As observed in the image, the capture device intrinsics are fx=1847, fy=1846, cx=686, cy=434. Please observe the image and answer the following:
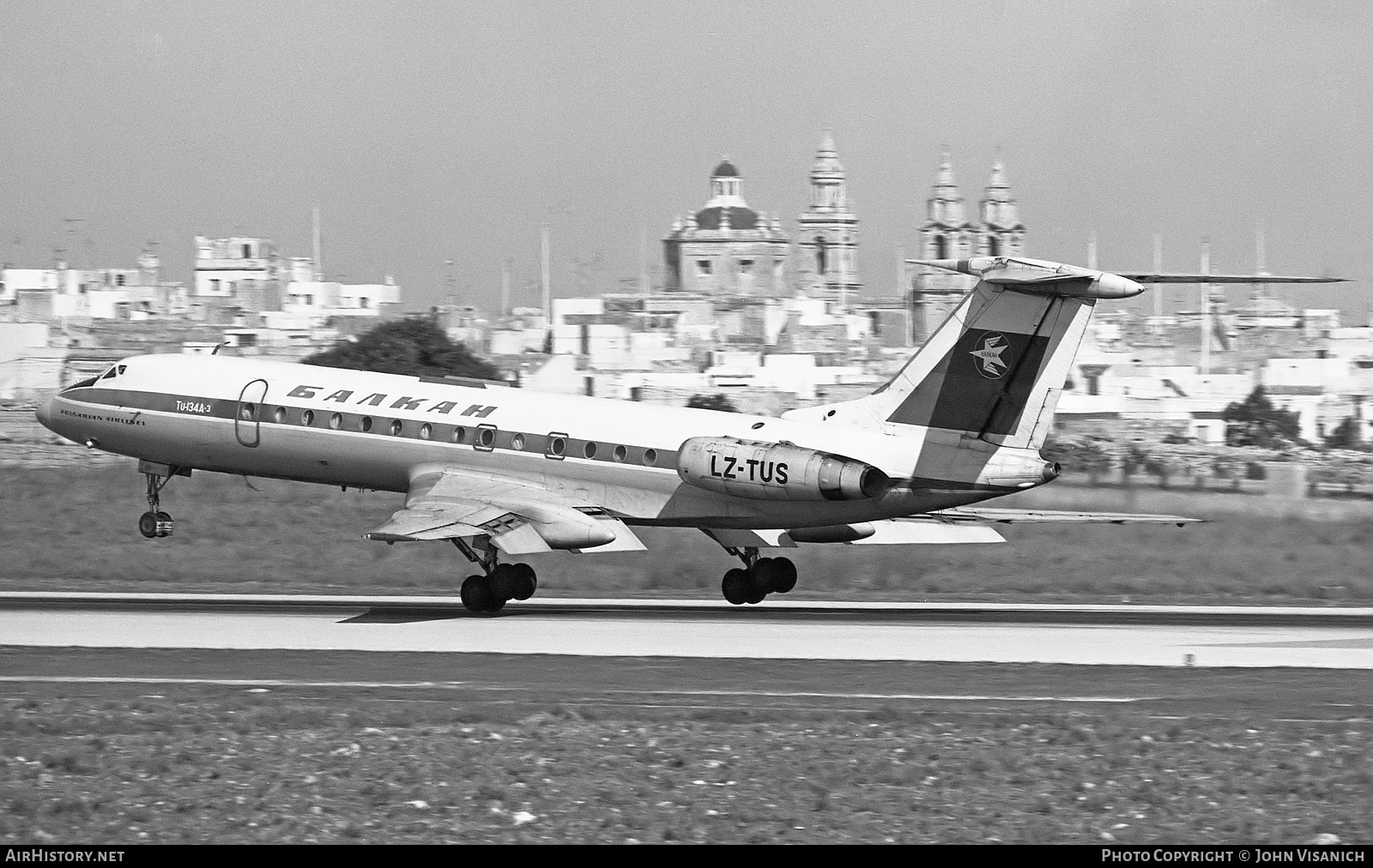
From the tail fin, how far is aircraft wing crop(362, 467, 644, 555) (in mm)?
4485

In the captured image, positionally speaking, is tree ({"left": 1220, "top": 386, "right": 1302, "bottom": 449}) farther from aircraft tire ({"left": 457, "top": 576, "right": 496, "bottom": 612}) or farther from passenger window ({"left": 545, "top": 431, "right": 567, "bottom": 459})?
aircraft tire ({"left": 457, "top": 576, "right": 496, "bottom": 612})

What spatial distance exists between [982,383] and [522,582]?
730 cm

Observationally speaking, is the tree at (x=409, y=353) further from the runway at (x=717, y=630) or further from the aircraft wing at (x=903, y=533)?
the aircraft wing at (x=903, y=533)

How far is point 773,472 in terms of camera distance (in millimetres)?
25750

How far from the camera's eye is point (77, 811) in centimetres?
1285

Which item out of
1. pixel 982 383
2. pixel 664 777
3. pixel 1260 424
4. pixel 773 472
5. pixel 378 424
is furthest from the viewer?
pixel 1260 424

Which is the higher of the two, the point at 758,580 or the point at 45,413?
the point at 45,413

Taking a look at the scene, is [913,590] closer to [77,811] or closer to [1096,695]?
[1096,695]

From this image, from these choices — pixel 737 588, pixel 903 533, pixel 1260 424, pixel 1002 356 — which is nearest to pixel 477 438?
pixel 737 588

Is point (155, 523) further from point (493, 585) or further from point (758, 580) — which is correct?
point (758, 580)

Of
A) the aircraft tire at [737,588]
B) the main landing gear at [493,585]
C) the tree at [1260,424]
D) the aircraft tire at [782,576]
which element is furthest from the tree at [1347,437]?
the main landing gear at [493,585]

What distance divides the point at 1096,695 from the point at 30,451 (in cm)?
4335

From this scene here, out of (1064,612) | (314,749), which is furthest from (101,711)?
(1064,612)

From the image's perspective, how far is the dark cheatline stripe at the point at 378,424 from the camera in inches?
1085
